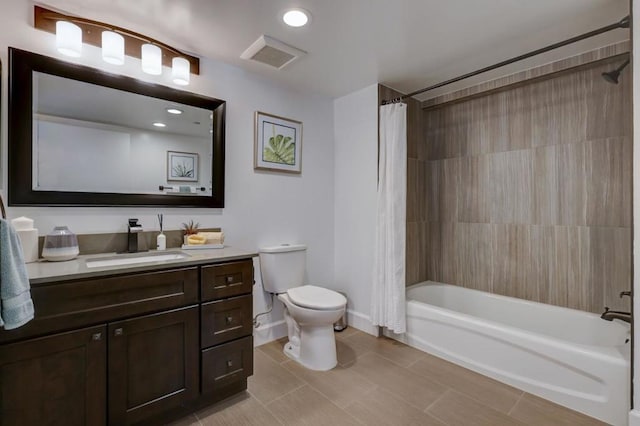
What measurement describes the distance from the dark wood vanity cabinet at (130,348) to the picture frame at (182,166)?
29.8 inches

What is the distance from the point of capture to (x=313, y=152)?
283 centimetres

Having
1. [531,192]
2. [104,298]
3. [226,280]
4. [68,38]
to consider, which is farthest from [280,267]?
[531,192]

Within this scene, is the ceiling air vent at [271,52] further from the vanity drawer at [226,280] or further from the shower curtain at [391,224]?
the vanity drawer at [226,280]

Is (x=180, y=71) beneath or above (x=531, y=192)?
above

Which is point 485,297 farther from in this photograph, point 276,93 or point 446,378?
point 276,93

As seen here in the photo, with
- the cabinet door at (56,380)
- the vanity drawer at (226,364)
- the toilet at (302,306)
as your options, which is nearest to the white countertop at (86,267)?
the cabinet door at (56,380)

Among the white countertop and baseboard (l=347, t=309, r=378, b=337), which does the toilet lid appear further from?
baseboard (l=347, t=309, r=378, b=337)

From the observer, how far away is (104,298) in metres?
1.34

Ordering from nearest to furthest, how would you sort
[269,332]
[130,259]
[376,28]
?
1. [130,259]
2. [376,28]
3. [269,332]

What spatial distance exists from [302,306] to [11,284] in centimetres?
144

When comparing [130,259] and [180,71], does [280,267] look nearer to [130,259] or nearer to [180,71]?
[130,259]

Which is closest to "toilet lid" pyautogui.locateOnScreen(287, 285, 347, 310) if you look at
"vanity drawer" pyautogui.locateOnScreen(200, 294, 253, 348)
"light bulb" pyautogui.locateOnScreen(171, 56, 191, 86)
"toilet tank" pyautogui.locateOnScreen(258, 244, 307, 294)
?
"toilet tank" pyautogui.locateOnScreen(258, 244, 307, 294)

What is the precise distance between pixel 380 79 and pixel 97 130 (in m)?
2.08

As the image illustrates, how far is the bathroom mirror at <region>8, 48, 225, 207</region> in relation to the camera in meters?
1.55
